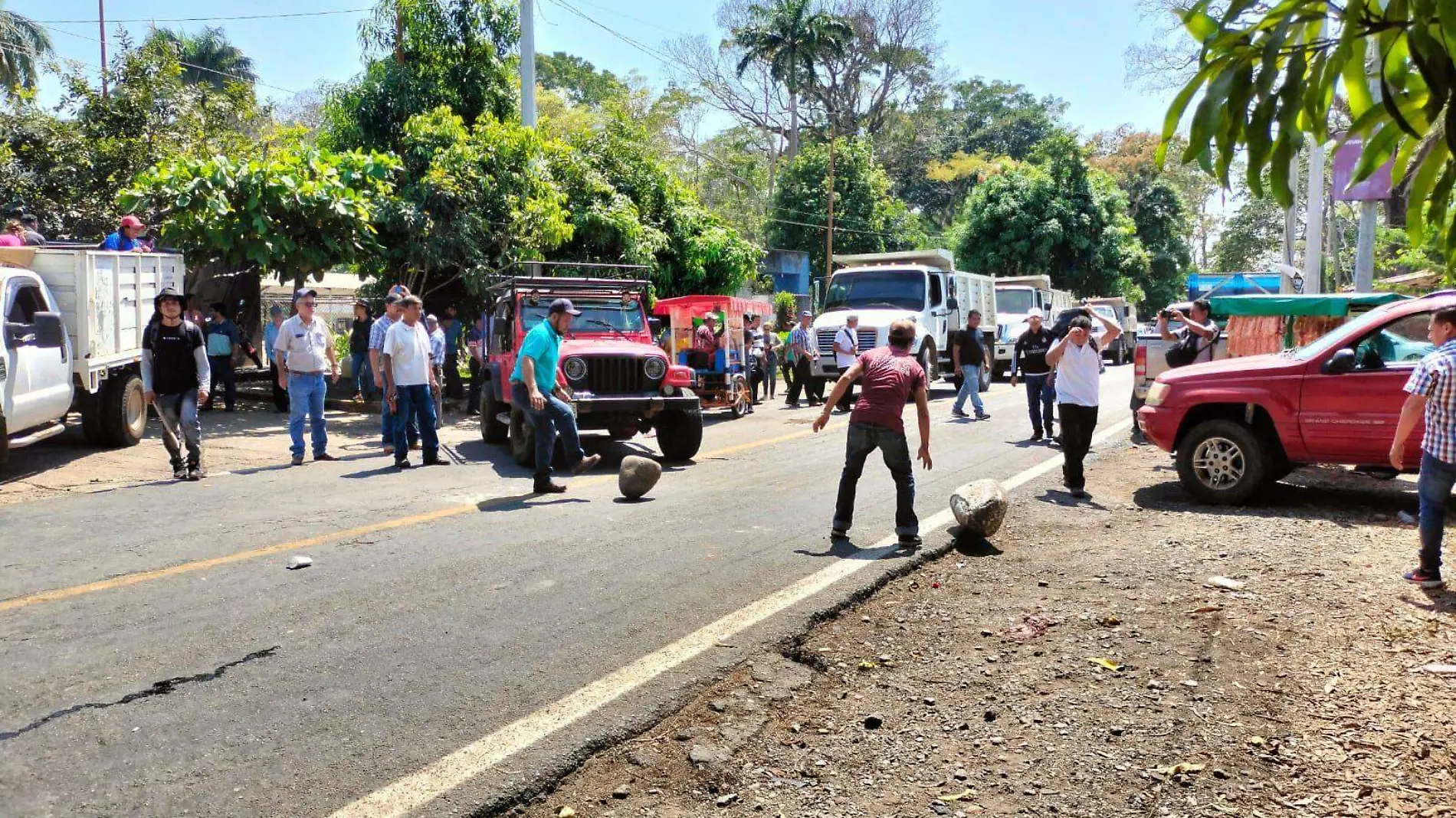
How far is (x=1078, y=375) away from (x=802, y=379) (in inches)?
423

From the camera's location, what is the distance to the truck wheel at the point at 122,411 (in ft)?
41.0

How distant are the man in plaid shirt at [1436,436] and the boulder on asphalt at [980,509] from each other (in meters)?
2.46

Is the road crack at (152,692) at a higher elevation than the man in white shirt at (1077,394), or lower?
lower

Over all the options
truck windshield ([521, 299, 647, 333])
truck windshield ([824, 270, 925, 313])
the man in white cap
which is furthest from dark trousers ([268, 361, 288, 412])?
the man in white cap

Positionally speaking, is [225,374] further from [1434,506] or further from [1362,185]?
[1362,185]

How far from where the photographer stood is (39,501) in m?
9.22

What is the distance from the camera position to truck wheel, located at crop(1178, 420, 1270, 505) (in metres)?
9.38

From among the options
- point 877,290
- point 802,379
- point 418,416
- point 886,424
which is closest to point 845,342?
point 802,379

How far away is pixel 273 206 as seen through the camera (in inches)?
606

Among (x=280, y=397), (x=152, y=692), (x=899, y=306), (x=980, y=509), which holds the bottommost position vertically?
(x=152, y=692)

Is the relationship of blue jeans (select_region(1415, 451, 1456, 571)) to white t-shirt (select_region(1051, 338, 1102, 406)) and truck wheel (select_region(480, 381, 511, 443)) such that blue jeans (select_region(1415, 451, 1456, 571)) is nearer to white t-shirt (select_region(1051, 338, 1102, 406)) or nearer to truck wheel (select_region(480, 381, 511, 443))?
white t-shirt (select_region(1051, 338, 1102, 406))

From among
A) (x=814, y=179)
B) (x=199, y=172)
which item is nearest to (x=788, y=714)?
(x=199, y=172)

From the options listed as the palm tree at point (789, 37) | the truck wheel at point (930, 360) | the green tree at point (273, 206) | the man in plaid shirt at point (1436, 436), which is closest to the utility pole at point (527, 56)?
the green tree at point (273, 206)

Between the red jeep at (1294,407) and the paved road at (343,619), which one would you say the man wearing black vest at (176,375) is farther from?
the red jeep at (1294,407)
